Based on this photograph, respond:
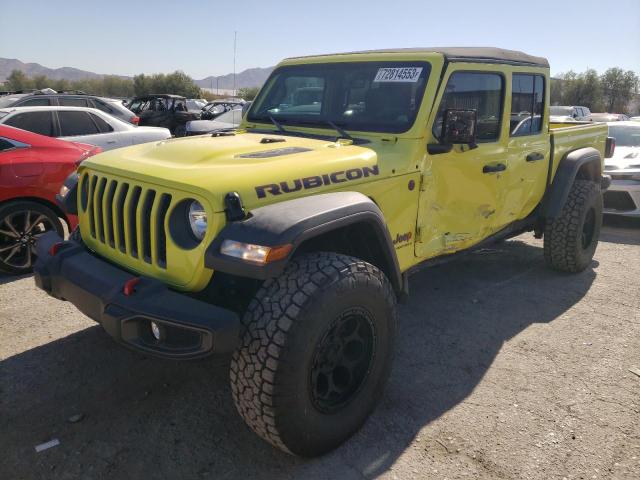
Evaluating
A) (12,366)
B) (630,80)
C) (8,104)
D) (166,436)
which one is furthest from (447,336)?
(630,80)

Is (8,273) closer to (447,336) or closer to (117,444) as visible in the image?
(117,444)

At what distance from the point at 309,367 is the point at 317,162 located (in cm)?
106

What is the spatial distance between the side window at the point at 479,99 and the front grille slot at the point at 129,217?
1.77m

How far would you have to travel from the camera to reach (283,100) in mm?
4062

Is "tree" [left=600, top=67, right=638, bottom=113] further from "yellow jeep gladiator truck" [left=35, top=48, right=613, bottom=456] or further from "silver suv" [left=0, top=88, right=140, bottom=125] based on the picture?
"yellow jeep gladiator truck" [left=35, top=48, right=613, bottom=456]

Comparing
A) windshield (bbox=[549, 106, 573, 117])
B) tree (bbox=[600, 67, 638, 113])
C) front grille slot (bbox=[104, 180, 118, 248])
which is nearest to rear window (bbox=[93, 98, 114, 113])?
front grille slot (bbox=[104, 180, 118, 248])

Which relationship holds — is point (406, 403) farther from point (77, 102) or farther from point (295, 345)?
point (77, 102)

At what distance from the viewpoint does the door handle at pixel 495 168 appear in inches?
149

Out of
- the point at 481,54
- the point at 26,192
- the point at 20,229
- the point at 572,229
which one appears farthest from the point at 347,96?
the point at 20,229

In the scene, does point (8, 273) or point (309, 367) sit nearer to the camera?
point (309, 367)

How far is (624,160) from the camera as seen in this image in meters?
7.93

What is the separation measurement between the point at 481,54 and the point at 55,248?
3.02 metres

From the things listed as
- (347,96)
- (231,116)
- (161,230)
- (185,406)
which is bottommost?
(185,406)

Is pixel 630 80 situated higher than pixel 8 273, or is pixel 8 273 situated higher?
pixel 630 80
